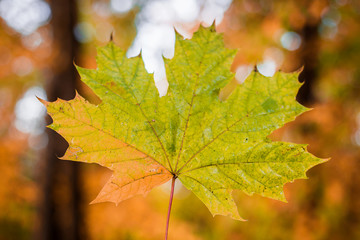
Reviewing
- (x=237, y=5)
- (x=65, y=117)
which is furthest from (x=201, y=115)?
(x=237, y=5)

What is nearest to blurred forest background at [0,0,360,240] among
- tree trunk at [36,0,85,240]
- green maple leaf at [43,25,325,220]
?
tree trunk at [36,0,85,240]

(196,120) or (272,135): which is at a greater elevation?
(272,135)

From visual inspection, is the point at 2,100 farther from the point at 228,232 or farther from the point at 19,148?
the point at 228,232

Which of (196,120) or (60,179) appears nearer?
(196,120)

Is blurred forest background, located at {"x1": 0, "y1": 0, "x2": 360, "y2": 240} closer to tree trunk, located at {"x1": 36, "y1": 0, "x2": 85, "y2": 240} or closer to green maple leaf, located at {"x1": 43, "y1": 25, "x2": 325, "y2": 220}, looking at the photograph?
tree trunk, located at {"x1": 36, "y1": 0, "x2": 85, "y2": 240}

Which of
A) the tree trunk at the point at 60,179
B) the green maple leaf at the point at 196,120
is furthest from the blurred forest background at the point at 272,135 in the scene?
the green maple leaf at the point at 196,120

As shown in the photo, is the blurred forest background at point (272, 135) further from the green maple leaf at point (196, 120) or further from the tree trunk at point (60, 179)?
the green maple leaf at point (196, 120)

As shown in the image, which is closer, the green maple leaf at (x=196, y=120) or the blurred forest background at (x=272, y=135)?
the green maple leaf at (x=196, y=120)

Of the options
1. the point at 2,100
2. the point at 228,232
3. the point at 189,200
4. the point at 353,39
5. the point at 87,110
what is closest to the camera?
the point at 87,110
